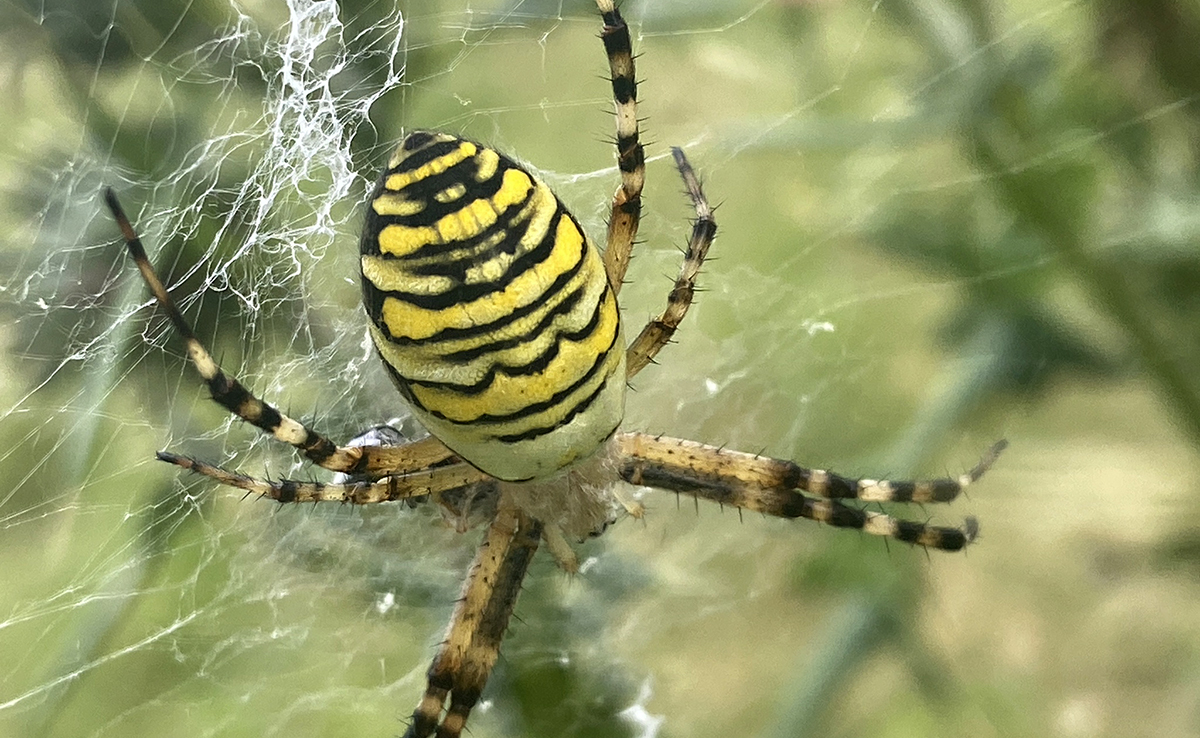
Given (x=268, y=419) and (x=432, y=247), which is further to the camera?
(x=268, y=419)

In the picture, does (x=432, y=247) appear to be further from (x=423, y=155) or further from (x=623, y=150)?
(x=623, y=150)

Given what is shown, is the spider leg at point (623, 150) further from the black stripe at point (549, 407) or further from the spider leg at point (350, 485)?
the spider leg at point (350, 485)

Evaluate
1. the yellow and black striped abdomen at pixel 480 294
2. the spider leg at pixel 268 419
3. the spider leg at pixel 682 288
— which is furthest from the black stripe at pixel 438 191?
the spider leg at pixel 682 288

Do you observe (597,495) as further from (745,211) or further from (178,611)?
(745,211)

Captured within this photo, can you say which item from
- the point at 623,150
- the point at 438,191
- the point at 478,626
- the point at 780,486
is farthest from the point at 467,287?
the point at 780,486

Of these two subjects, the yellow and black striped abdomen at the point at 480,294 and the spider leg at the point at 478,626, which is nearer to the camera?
the yellow and black striped abdomen at the point at 480,294

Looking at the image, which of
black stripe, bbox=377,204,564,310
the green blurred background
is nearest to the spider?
black stripe, bbox=377,204,564,310
